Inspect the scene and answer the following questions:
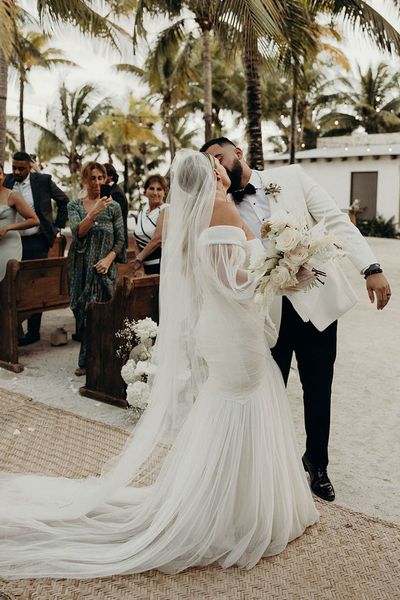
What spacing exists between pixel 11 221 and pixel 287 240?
4.78m

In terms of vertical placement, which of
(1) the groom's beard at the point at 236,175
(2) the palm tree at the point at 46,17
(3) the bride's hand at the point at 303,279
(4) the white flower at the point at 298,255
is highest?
(2) the palm tree at the point at 46,17

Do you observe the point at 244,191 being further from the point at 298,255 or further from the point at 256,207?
the point at 298,255

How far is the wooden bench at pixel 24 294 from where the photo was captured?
20.2 feet

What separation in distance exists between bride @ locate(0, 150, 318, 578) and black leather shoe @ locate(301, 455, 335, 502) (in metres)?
0.34

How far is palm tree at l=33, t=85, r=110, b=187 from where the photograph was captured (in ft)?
109

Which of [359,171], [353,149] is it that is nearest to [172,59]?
[353,149]

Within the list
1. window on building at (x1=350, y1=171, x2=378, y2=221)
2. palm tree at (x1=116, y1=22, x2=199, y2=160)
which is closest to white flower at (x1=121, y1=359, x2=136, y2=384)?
palm tree at (x1=116, y1=22, x2=199, y2=160)

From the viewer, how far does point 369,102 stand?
38.4 meters

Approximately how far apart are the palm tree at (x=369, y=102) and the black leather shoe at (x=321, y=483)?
1445 inches

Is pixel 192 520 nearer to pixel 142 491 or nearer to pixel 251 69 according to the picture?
pixel 142 491

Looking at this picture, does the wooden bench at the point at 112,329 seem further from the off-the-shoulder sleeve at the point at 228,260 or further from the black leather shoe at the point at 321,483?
the off-the-shoulder sleeve at the point at 228,260

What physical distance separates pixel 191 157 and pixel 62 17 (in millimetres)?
8675

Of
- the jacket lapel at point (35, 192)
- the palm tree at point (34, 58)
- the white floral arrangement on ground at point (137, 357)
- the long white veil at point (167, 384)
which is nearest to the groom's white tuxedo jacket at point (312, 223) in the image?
the long white veil at point (167, 384)

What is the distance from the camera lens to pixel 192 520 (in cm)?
297
